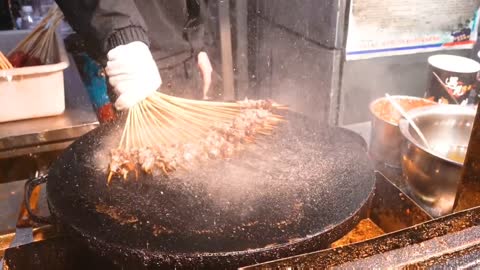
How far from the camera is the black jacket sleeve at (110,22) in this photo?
2.19 metres

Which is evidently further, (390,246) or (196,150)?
(196,150)

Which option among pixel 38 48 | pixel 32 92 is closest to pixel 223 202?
pixel 32 92

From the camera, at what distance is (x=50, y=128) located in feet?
8.96

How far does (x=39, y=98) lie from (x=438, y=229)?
8.33 feet

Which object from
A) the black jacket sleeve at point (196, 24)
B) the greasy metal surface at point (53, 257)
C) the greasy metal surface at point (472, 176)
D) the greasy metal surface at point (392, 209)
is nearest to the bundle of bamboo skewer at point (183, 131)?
the greasy metal surface at point (53, 257)

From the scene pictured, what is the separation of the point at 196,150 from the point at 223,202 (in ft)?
1.07

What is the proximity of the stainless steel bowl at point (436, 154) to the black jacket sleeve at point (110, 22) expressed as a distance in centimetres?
139

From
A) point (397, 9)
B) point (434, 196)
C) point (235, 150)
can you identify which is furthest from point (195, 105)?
point (397, 9)

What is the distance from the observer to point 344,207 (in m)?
1.41

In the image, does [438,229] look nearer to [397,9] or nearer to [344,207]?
[344,207]

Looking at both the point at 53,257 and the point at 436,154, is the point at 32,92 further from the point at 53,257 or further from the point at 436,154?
the point at 436,154

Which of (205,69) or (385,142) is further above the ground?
(205,69)

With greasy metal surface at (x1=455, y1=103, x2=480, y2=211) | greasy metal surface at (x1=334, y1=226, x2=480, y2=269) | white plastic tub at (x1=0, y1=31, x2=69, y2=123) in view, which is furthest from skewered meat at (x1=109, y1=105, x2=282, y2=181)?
white plastic tub at (x1=0, y1=31, x2=69, y2=123)

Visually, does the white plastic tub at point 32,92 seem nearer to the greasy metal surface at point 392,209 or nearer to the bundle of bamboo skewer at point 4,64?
the bundle of bamboo skewer at point 4,64
